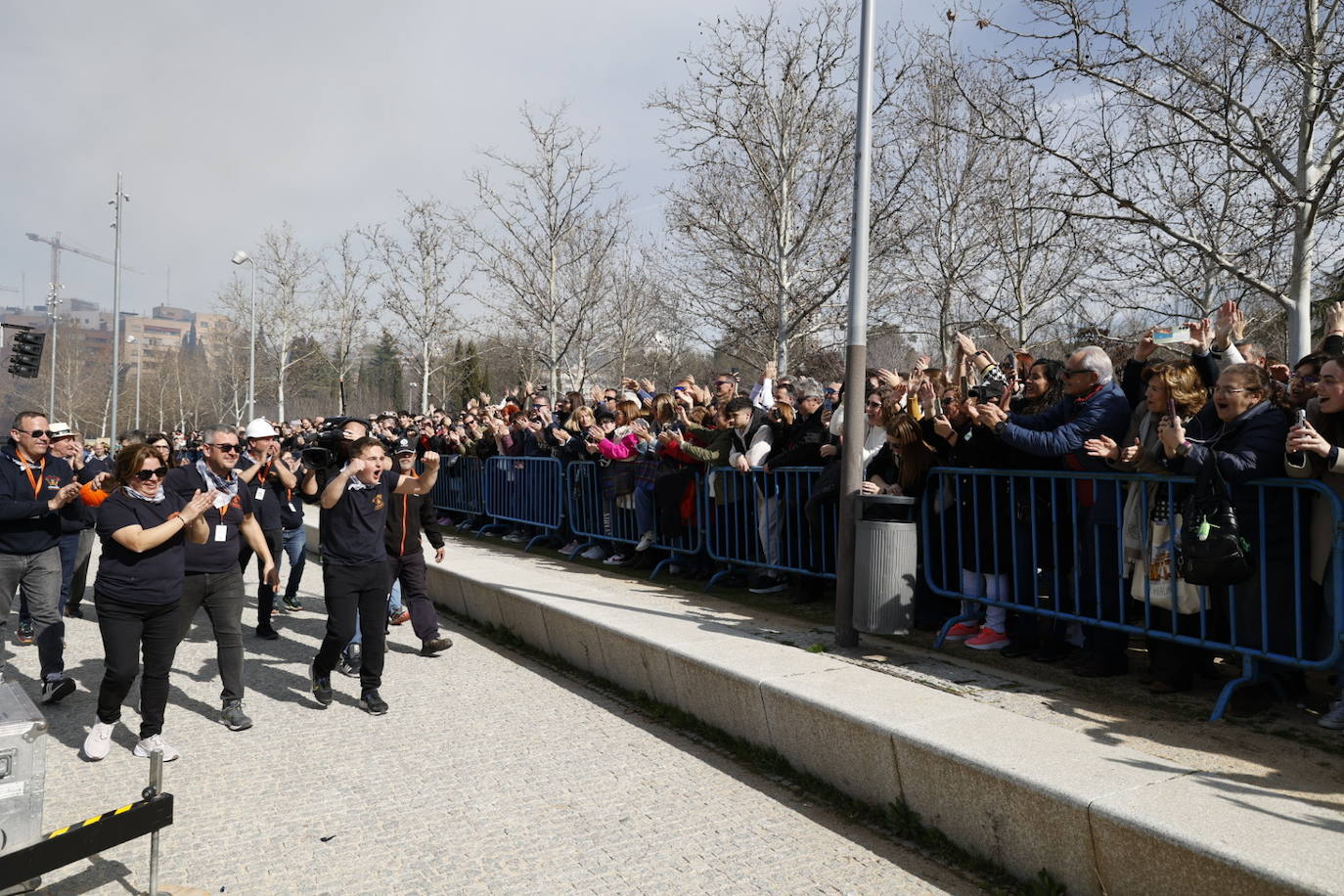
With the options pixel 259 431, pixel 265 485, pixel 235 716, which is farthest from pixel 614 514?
pixel 235 716

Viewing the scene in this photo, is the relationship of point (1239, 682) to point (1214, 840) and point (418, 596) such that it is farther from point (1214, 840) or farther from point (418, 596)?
point (418, 596)

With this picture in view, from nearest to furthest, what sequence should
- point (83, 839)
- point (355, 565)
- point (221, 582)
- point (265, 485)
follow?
point (83, 839), point (221, 582), point (355, 565), point (265, 485)

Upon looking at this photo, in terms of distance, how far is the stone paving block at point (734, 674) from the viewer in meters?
5.07

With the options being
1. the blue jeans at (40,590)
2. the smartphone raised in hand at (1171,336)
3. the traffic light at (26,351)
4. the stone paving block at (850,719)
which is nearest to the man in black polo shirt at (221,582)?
the blue jeans at (40,590)

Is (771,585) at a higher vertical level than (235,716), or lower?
higher

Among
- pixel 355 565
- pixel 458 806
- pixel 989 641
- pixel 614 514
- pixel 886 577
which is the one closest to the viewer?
pixel 458 806

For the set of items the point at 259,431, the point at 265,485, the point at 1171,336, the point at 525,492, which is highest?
the point at 1171,336

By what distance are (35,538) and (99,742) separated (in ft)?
7.96

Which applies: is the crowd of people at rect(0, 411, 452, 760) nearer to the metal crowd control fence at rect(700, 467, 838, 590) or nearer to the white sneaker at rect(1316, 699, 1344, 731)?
the metal crowd control fence at rect(700, 467, 838, 590)

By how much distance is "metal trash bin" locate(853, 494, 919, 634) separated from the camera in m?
5.68

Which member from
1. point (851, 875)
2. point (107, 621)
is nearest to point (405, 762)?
point (107, 621)

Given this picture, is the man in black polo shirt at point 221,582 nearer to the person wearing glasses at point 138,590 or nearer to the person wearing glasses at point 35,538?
the person wearing glasses at point 138,590

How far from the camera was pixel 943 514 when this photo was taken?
614 cm

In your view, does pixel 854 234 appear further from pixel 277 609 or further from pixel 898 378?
pixel 277 609
